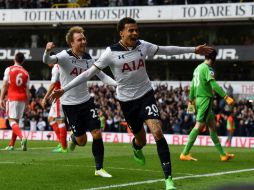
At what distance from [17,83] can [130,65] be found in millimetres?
8197

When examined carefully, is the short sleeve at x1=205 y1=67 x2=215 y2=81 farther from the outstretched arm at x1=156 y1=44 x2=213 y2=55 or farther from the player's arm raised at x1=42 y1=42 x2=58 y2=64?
the outstretched arm at x1=156 y1=44 x2=213 y2=55

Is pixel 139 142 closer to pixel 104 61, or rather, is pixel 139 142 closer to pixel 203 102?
pixel 104 61

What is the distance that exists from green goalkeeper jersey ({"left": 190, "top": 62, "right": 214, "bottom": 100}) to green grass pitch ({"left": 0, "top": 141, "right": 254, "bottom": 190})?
143 centimetres

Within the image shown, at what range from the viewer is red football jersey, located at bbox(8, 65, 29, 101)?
17.5m

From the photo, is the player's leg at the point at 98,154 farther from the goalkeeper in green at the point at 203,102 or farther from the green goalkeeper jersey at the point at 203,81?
the green goalkeeper jersey at the point at 203,81

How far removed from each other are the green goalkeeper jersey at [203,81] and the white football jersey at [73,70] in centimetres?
350

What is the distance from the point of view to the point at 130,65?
982 centimetres

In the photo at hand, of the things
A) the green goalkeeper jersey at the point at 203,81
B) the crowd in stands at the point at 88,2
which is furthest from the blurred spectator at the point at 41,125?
the green goalkeeper jersey at the point at 203,81

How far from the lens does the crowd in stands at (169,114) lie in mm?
31873

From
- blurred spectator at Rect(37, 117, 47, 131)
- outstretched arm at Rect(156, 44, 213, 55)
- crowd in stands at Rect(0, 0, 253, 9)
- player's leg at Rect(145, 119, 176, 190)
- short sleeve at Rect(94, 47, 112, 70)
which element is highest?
crowd in stands at Rect(0, 0, 253, 9)

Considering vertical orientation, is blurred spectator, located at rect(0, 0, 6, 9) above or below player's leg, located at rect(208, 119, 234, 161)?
above

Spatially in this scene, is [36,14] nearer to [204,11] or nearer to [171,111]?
[204,11]

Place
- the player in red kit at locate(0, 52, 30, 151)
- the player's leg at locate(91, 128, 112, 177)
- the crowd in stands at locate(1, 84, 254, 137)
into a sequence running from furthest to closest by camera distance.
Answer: the crowd in stands at locate(1, 84, 254, 137), the player in red kit at locate(0, 52, 30, 151), the player's leg at locate(91, 128, 112, 177)

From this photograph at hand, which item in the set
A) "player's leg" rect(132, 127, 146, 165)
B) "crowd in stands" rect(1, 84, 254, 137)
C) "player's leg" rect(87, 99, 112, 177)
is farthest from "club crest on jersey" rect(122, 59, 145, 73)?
"crowd in stands" rect(1, 84, 254, 137)
